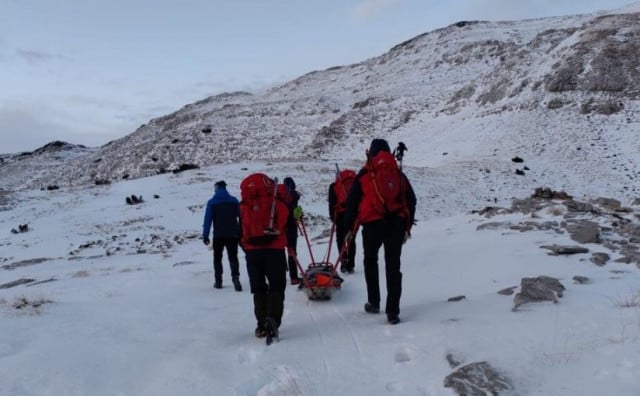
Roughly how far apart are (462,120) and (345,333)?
43234 millimetres

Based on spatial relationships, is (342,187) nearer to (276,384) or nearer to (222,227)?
(222,227)

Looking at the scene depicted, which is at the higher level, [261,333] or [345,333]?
[261,333]

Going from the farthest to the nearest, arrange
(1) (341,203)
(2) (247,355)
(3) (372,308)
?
1. (1) (341,203)
2. (3) (372,308)
3. (2) (247,355)

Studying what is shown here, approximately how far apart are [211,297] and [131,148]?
2282 inches

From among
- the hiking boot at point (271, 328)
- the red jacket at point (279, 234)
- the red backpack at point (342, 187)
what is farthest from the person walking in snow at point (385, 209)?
the red backpack at point (342, 187)

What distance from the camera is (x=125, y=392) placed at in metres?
4.61

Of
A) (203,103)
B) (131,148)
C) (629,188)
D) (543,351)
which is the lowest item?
(629,188)

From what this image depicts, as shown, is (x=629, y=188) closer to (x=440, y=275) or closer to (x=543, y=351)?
(x=440, y=275)

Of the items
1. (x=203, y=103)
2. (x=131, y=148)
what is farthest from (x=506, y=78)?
(x=203, y=103)

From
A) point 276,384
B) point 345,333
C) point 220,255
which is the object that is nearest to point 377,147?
point 345,333

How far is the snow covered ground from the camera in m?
4.57

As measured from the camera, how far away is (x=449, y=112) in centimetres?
5019

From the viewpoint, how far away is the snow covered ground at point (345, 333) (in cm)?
457

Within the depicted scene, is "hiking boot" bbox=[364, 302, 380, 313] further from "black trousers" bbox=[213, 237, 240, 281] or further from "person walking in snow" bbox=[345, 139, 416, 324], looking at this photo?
"black trousers" bbox=[213, 237, 240, 281]
